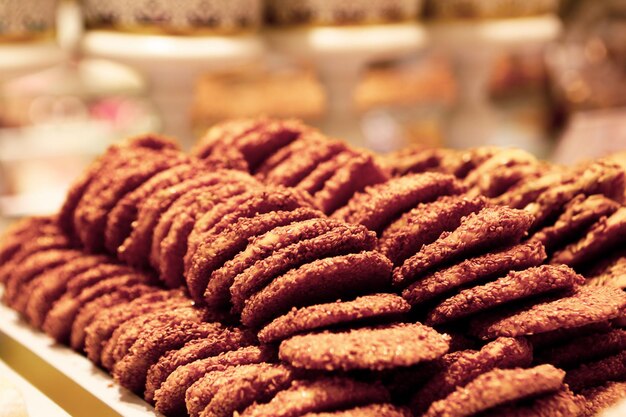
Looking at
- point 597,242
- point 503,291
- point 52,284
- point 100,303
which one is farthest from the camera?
point 52,284

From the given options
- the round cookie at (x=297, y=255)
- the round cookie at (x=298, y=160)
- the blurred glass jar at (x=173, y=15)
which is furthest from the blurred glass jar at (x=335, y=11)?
the round cookie at (x=297, y=255)

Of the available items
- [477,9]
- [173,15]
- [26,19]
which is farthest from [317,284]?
[477,9]

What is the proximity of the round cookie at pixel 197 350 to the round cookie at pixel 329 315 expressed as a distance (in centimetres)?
9

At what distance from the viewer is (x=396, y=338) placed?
0.89m

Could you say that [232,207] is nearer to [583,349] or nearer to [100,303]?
[100,303]

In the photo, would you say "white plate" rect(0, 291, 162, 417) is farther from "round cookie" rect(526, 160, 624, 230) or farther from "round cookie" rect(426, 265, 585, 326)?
"round cookie" rect(526, 160, 624, 230)

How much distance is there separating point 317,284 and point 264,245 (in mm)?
98

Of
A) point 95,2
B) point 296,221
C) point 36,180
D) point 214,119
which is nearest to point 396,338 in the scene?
point 296,221

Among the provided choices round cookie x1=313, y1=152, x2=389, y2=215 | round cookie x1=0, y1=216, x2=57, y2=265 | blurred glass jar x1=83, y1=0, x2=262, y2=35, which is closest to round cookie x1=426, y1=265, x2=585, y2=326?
round cookie x1=313, y1=152, x2=389, y2=215

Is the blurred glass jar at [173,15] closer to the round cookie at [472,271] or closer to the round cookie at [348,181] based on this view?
the round cookie at [348,181]

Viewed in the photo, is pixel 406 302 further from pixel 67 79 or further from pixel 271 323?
pixel 67 79

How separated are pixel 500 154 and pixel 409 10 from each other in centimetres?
144

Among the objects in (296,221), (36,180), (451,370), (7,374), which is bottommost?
(36,180)

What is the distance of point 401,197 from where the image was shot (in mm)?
1131
